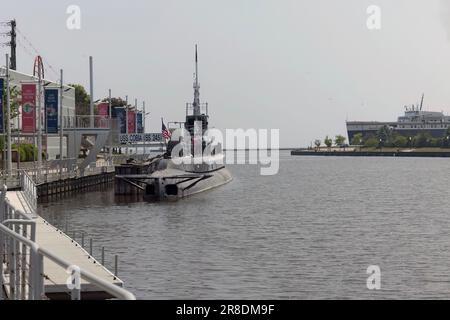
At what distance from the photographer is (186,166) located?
10344cm

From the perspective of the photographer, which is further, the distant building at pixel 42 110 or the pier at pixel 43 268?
the distant building at pixel 42 110

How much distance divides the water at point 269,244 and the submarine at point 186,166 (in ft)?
10.1

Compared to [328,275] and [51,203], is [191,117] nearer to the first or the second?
[51,203]

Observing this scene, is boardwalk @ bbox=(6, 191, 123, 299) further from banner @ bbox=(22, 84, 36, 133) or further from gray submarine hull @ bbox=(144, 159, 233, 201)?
gray submarine hull @ bbox=(144, 159, 233, 201)

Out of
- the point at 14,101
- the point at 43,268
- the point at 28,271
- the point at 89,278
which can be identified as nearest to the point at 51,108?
the point at 14,101

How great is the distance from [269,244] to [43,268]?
3404cm

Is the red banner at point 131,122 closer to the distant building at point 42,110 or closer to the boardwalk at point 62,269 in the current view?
the distant building at point 42,110

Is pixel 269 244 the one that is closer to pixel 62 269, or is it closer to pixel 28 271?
pixel 62 269

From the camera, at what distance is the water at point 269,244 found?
3344 centimetres

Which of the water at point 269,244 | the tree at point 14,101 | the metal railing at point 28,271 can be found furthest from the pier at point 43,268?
the tree at point 14,101

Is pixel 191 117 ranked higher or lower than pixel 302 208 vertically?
higher

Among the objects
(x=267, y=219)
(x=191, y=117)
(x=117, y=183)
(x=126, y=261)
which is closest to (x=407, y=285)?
(x=126, y=261)
